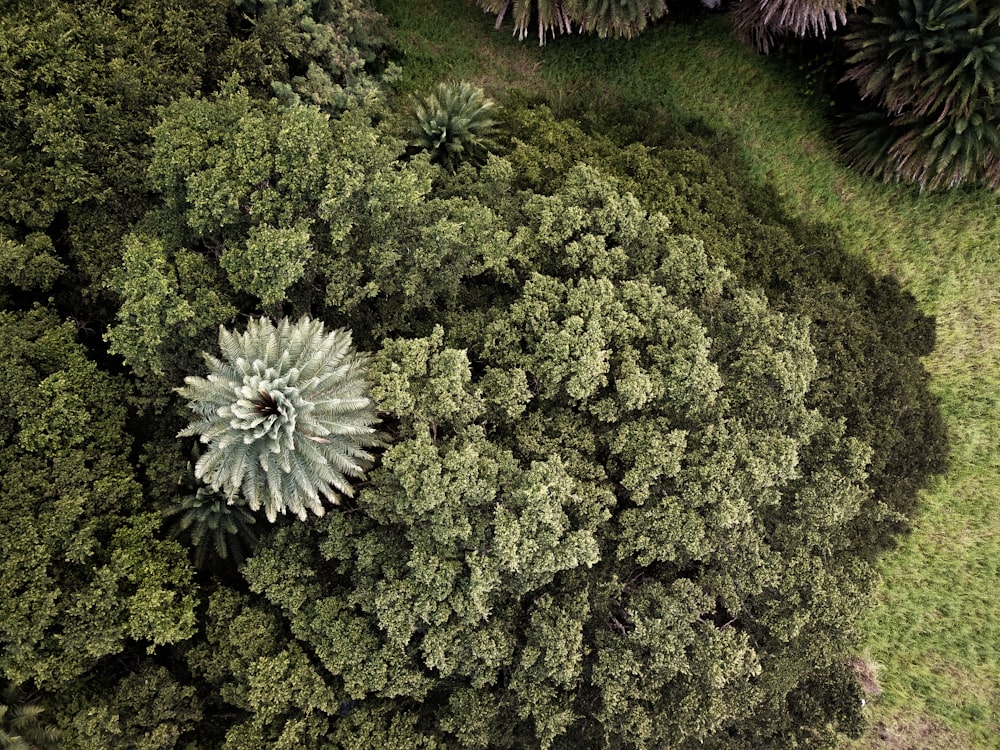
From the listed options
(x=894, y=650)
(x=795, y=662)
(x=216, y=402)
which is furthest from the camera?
(x=894, y=650)

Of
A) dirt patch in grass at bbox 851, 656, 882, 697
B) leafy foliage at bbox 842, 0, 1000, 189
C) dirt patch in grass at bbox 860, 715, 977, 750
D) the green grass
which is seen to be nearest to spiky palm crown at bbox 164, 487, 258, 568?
the green grass

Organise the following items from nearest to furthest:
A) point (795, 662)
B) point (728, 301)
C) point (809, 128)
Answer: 1. point (795, 662)
2. point (728, 301)
3. point (809, 128)

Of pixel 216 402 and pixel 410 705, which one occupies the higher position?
pixel 216 402

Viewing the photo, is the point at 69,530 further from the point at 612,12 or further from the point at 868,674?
the point at 868,674

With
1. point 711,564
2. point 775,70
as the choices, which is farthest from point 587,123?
point 711,564

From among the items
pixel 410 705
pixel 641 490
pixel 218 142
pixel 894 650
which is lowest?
pixel 410 705

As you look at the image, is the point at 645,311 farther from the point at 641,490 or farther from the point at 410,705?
the point at 410,705
